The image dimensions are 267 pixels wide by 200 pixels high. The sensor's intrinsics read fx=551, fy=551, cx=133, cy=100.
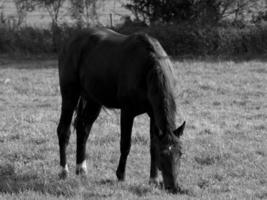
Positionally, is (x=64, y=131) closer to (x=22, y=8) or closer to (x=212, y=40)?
(x=212, y=40)

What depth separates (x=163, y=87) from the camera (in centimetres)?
619

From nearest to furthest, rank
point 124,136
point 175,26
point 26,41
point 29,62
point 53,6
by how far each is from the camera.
A: point 124,136 < point 29,62 < point 175,26 < point 26,41 < point 53,6

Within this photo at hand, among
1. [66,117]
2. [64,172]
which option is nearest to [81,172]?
[64,172]

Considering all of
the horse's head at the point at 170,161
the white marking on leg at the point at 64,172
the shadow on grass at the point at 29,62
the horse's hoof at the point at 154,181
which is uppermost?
the horse's head at the point at 170,161

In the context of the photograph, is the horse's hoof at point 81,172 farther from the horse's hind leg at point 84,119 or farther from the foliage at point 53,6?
the foliage at point 53,6

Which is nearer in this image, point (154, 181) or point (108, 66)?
point (154, 181)

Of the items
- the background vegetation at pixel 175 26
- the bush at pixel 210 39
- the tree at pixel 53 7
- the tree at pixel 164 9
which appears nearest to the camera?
the bush at pixel 210 39

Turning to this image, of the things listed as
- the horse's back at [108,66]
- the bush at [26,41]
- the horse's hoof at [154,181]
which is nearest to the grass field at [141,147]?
the horse's hoof at [154,181]

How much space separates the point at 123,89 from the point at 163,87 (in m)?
0.63

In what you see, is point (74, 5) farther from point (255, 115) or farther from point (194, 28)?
point (255, 115)

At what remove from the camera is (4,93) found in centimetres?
1358

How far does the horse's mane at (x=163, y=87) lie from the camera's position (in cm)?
606

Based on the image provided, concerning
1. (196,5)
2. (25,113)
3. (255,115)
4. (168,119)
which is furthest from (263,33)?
(168,119)

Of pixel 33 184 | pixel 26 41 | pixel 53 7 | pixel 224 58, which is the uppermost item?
pixel 33 184
